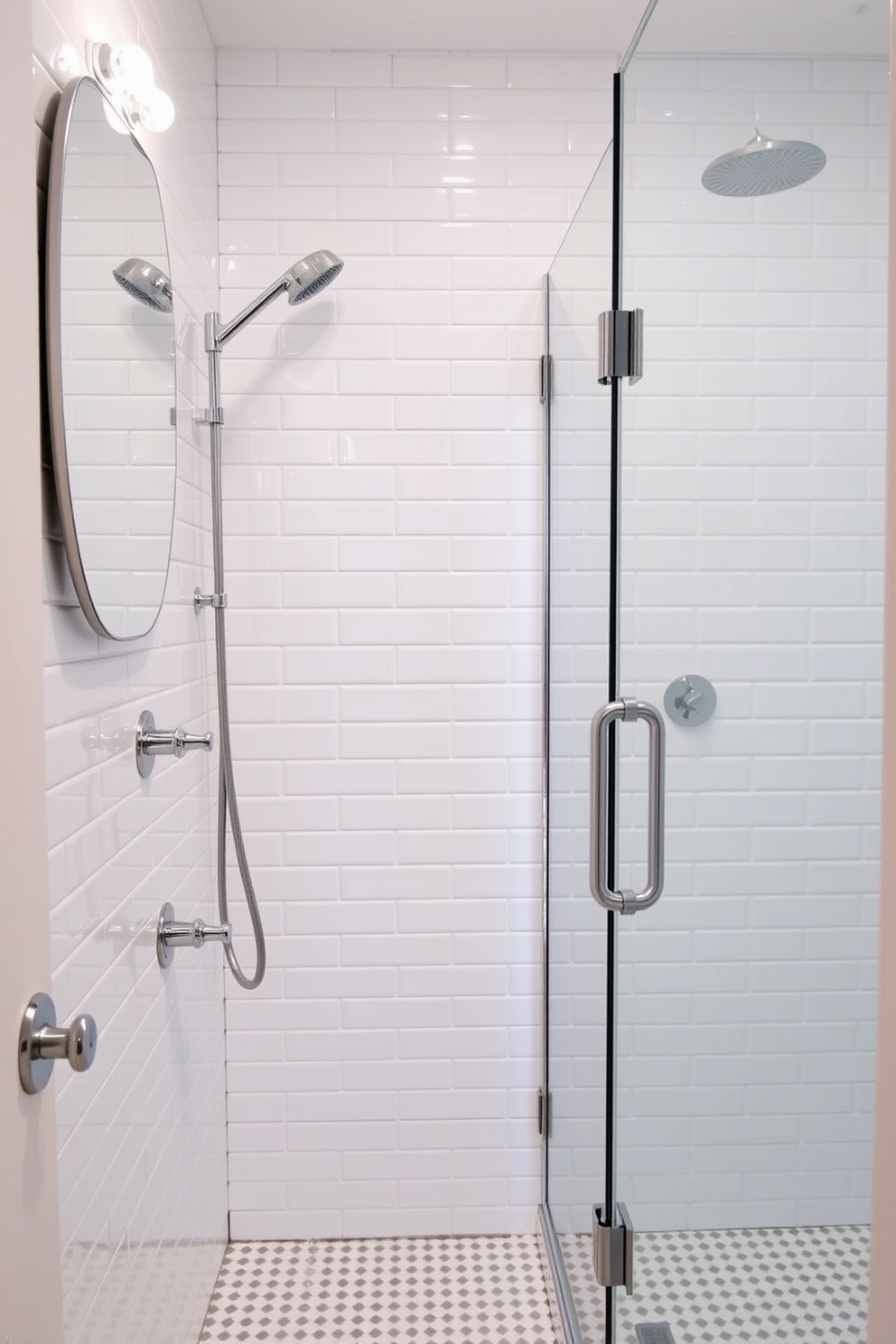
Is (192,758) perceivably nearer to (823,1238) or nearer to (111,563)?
(111,563)

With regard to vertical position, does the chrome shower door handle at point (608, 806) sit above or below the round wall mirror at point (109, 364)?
below

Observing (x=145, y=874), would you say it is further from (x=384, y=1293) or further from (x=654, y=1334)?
(x=384, y=1293)

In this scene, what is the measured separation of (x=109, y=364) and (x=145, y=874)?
2.46 feet

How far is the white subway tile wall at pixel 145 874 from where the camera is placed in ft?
3.87

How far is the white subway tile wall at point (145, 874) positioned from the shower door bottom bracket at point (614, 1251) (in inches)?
27.0

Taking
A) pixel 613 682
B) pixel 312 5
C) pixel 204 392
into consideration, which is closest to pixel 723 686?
pixel 613 682

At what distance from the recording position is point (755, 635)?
101cm

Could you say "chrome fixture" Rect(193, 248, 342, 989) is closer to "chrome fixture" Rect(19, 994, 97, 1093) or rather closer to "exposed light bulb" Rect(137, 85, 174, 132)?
"exposed light bulb" Rect(137, 85, 174, 132)

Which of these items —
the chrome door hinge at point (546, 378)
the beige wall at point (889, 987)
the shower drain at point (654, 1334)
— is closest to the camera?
the beige wall at point (889, 987)

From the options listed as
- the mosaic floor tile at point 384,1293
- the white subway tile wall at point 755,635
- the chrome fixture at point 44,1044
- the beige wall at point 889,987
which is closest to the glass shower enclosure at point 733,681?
the white subway tile wall at point 755,635

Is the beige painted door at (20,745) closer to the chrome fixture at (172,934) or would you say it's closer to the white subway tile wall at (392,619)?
the chrome fixture at (172,934)

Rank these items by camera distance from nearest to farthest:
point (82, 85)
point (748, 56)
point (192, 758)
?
point (748, 56), point (82, 85), point (192, 758)

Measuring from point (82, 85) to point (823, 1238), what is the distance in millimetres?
1389

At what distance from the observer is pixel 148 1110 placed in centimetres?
156
